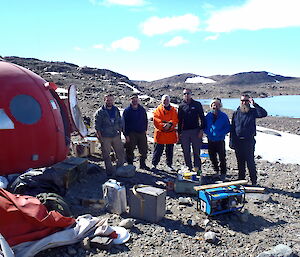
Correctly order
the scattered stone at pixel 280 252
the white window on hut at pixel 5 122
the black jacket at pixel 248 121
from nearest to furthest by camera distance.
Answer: the scattered stone at pixel 280 252 → the white window on hut at pixel 5 122 → the black jacket at pixel 248 121

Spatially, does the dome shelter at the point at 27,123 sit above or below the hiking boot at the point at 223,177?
above

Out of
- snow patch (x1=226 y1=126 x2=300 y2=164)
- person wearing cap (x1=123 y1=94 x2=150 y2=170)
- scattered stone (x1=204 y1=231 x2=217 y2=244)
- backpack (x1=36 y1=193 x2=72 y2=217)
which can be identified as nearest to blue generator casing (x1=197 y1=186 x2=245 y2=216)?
scattered stone (x1=204 y1=231 x2=217 y2=244)

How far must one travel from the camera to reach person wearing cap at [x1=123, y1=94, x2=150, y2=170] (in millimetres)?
8352

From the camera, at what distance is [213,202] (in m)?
5.72

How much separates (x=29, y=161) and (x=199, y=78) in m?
116

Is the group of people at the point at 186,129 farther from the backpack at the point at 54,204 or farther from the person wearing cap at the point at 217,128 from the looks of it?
the backpack at the point at 54,204

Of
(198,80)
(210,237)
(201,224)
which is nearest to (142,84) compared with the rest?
(198,80)

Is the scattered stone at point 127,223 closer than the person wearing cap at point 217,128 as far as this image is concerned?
Yes

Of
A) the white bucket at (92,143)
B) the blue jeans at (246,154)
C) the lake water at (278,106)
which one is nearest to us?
the blue jeans at (246,154)

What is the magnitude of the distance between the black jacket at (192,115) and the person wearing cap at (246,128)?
86 centimetres

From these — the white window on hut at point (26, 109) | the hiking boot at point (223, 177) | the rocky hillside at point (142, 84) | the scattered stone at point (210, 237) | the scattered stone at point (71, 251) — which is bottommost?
the scattered stone at point (210, 237)

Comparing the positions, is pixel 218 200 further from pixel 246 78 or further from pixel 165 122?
pixel 246 78

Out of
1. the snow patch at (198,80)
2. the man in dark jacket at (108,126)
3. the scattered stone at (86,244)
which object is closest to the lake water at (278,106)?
the man in dark jacket at (108,126)

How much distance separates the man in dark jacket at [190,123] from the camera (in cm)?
805
